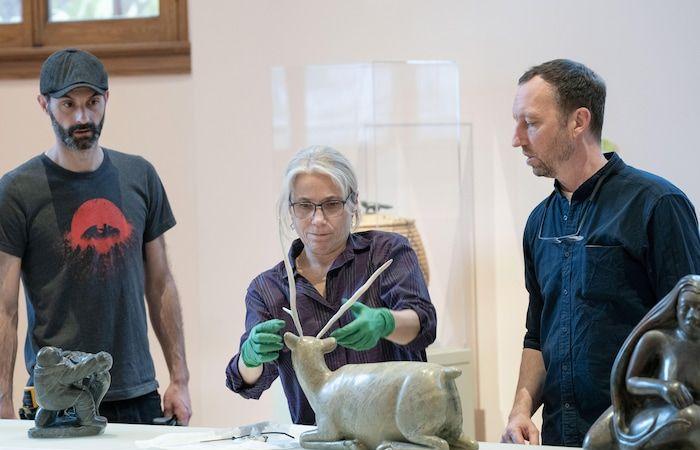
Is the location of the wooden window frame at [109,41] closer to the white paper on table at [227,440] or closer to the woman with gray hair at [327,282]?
the woman with gray hair at [327,282]

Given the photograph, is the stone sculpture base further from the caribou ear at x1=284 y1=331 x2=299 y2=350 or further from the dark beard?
the dark beard

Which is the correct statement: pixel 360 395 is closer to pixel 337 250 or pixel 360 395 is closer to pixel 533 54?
pixel 337 250

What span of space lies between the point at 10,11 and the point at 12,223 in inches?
99.9

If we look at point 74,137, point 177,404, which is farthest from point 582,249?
point 74,137

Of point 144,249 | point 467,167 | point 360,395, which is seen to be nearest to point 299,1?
point 467,167

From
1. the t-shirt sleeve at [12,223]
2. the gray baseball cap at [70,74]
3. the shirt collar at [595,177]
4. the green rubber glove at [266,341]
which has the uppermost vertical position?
the gray baseball cap at [70,74]

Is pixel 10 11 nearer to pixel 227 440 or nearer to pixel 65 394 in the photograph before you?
pixel 65 394

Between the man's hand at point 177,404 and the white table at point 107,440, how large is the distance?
691 millimetres

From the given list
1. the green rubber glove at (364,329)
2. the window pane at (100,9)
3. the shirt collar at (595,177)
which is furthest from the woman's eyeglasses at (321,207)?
the window pane at (100,9)

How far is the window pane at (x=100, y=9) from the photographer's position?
5000 millimetres

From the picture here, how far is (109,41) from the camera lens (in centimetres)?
499

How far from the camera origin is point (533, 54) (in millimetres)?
4609

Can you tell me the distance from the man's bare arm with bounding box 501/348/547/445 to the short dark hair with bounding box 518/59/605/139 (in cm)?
53

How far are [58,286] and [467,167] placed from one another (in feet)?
7.37
